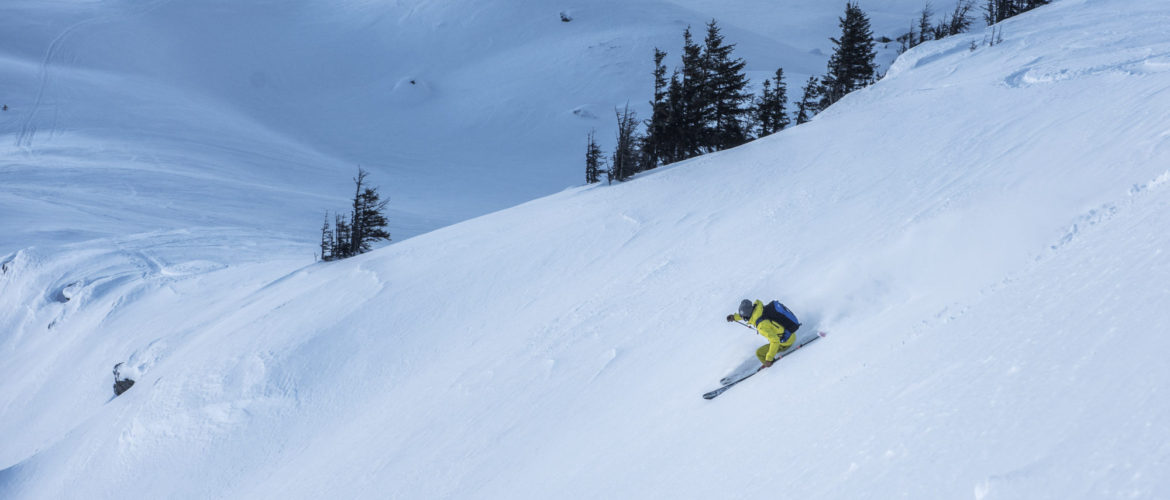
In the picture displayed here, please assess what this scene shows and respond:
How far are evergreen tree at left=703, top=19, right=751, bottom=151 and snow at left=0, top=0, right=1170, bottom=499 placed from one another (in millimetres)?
7862

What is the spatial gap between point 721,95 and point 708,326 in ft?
69.8

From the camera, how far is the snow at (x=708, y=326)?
13.7 ft

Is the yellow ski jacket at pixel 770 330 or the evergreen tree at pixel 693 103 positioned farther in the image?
the evergreen tree at pixel 693 103

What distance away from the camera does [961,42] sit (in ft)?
79.6

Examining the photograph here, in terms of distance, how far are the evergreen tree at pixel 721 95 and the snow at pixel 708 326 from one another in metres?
7.86

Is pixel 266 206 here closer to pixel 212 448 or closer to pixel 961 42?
pixel 212 448

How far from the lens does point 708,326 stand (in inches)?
377

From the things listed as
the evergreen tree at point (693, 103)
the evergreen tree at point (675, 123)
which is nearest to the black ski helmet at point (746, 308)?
the evergreen tree at point (693, 103)

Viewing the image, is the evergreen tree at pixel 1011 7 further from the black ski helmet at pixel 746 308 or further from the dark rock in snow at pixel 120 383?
the dark rock in snow at pixel 120 383

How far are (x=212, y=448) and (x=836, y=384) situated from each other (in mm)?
12270

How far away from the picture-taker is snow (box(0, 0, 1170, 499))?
13.7ft

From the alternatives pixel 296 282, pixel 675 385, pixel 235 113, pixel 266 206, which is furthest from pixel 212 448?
pixel 235 113

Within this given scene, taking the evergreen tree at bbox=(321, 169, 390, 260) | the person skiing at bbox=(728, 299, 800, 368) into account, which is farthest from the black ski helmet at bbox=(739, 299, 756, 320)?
the evergreen tree at bbox=(321, 169, 390, 260)

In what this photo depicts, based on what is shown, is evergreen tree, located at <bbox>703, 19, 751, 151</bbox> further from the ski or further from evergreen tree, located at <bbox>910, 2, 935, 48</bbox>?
the ski
